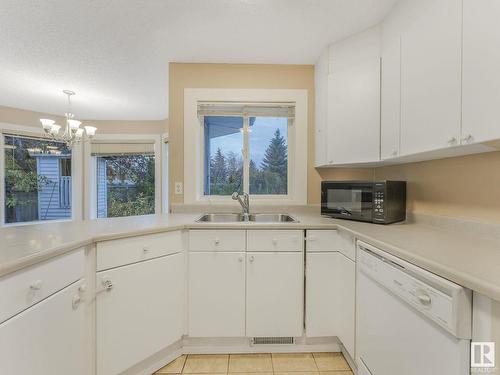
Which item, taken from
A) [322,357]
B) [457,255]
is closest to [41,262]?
[457,255]

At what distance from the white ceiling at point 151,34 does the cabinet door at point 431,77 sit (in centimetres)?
44

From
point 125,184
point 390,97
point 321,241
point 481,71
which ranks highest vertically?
point 390,97

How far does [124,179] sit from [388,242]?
4.25m

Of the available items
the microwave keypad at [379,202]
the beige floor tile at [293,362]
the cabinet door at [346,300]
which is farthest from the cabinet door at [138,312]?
the microwave keypad at [379,202]

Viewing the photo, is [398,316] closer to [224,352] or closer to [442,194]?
[442,194]

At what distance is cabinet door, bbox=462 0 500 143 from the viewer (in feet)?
2.85

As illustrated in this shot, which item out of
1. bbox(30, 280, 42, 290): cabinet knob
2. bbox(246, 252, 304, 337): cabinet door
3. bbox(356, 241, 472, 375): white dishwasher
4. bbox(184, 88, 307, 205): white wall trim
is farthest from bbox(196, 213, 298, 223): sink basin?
bbox(30, 280, 42, 290): cabinet knob

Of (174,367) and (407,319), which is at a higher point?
(407,319)

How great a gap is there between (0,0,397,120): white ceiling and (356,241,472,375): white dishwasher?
5.00 feet

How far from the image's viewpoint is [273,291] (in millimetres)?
1612

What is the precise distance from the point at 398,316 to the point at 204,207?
1.62 m

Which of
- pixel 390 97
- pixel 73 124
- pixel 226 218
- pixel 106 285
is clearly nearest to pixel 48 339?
pixel 106 285

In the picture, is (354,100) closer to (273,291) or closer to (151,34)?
(273,291)

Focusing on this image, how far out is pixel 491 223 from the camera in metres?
1.15
